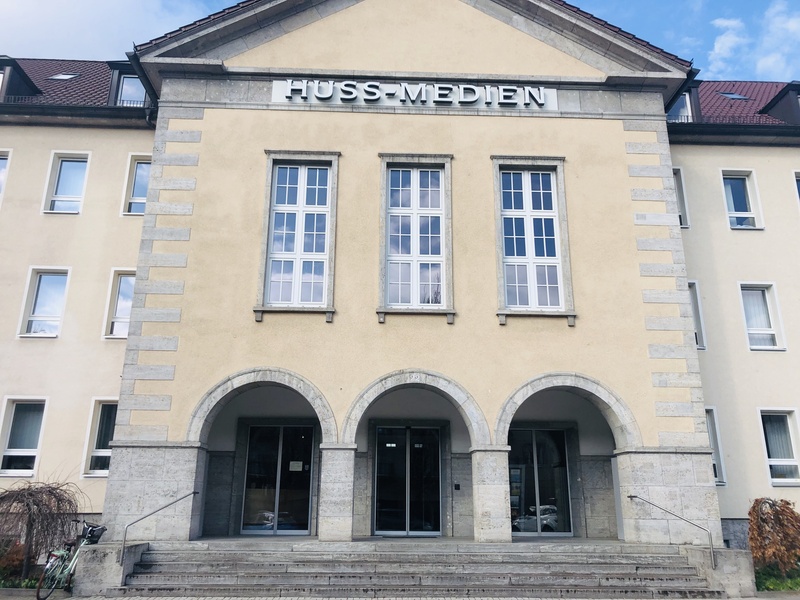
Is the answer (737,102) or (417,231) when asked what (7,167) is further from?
(737,102)

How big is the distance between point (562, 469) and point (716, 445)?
371 centimetres

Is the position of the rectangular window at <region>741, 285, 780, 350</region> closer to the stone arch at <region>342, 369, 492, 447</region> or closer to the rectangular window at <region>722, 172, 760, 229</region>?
the rectangular window at <region>722, 172, 760, 229</region>

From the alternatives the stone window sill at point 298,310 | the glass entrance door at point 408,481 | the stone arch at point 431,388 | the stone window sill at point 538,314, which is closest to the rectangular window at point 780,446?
the stone window sill at point 538,314

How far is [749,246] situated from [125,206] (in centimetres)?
1636

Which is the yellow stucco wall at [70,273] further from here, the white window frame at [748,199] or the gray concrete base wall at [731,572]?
the white window frame at [748,199]

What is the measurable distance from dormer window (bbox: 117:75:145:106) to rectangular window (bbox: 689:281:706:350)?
51.4ft

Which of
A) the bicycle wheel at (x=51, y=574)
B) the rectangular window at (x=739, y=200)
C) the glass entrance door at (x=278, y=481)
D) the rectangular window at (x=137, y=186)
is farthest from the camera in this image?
the rectangular window at (x=739, y=200)

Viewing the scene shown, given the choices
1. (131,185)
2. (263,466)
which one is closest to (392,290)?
(263,466)

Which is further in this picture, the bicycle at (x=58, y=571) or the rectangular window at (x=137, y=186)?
the rectangular window at (x=137, y=186)

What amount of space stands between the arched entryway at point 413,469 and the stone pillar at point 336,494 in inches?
78.2

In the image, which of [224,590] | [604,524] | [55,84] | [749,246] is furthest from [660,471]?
[55,84]

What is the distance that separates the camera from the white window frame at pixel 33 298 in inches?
634

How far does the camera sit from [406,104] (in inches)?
617

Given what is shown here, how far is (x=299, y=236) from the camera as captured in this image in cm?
1500
